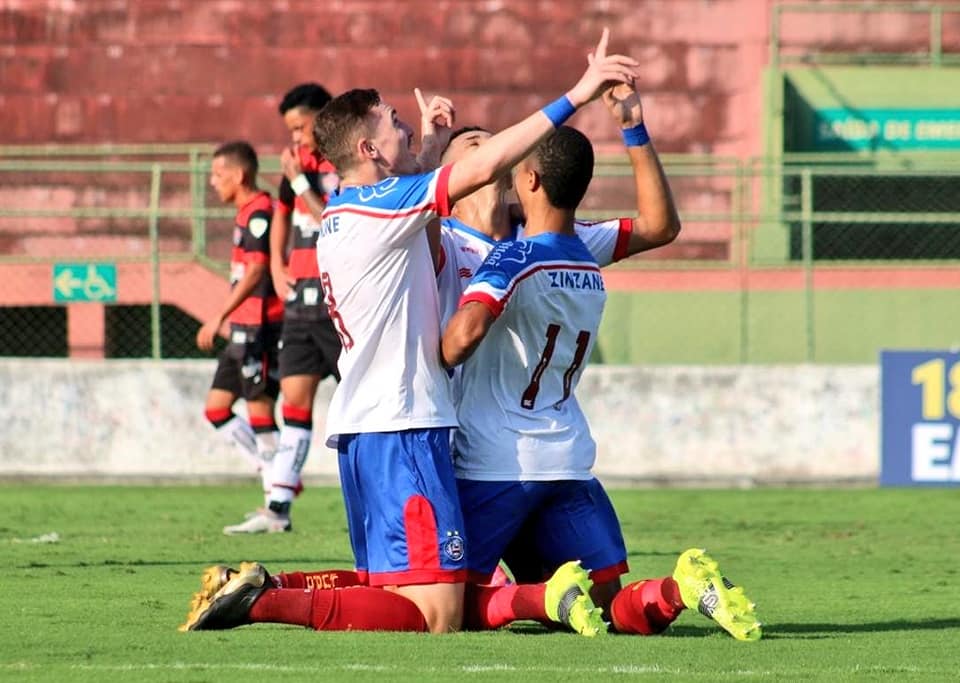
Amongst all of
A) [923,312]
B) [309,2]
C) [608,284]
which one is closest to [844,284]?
[923,312]

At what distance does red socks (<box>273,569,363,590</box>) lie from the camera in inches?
259

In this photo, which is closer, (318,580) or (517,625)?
(318,580)

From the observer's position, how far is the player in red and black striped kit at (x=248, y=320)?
11758 mm

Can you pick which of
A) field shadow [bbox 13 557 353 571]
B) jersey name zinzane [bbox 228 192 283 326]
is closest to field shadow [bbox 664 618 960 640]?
field shadow [bbox 13 557 353 571]

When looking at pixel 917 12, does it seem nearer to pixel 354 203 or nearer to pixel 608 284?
pixel 608 284

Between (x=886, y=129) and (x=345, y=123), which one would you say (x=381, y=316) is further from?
(x=886, y=129)

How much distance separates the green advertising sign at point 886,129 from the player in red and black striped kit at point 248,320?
11.2 metres

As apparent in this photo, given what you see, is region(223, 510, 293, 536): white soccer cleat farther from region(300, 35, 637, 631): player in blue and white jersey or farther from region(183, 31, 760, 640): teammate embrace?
region(300, 35, 637, 631): player in blue and white jersey

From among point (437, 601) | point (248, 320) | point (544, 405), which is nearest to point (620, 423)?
point (248, 320)

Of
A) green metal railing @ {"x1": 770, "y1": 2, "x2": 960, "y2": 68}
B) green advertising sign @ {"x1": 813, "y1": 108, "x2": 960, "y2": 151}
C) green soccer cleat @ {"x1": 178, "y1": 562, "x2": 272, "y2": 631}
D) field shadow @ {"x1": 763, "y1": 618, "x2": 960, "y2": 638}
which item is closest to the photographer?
green soccer cleat @ {"x1": 178, "y1": 562, "x2": 272, "y2": 631}

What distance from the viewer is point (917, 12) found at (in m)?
22.6

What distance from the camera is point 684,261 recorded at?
1978cm

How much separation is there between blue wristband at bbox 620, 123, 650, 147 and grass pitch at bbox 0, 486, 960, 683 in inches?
71.6

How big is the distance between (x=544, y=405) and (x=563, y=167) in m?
0.85
